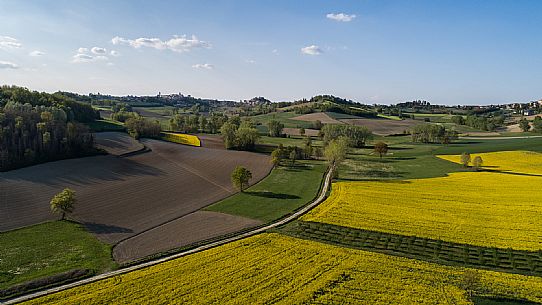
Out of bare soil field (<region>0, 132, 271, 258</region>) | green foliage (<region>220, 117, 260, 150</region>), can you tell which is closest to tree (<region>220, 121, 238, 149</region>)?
green foliage (<region>220, 117, 260, 150</region>)

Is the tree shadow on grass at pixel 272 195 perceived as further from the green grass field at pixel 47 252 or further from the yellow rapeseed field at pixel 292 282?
the green grass field at pixel 47 252

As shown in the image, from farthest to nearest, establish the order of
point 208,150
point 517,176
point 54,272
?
point 208,150
point 517,176
point 54,272

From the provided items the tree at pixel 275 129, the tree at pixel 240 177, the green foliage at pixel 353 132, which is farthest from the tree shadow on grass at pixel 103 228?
the tree at pixel 275 129

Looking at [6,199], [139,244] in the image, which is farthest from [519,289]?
[6,199]

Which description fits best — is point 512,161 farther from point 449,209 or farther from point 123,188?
point 123,188

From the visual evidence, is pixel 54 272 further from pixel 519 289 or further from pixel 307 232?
pixel 519 289

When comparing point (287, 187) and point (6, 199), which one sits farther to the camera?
point (287, 187)

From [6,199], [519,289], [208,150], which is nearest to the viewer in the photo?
[519,289]

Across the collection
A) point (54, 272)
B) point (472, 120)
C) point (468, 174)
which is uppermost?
point (472, 120)

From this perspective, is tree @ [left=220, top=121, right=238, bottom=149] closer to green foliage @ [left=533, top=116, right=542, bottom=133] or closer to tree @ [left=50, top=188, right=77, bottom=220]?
tree @ [left=50, top=188, right=77, bottom=220]
